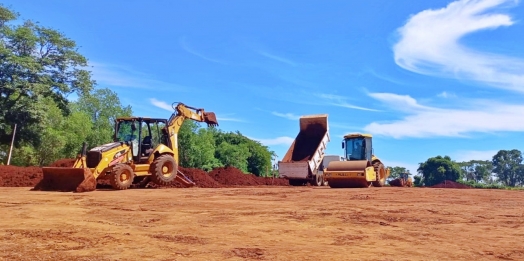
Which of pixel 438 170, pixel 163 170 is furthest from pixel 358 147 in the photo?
pixel 438 170

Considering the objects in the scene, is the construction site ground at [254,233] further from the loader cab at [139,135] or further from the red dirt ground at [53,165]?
the red dirt ground at [53,165]

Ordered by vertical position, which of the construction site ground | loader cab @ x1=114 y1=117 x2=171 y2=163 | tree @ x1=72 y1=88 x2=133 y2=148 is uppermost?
tree @ x1=72 y1=88 x2=133 y2=148

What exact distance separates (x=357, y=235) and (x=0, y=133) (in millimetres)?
31882

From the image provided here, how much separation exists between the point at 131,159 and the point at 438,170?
57.7m

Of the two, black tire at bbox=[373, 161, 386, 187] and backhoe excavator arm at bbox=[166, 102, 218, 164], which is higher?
backhoe excavator arm at bbox=[166, 102, 218, 164]

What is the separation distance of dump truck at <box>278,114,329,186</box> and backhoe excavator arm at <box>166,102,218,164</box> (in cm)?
649

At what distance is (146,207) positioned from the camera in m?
10.5

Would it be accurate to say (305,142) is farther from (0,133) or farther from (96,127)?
(96,127)

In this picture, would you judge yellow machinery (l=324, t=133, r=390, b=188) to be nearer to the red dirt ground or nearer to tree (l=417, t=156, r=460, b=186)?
the red dirt ground

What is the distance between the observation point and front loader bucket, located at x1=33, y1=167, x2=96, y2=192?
50.0ft

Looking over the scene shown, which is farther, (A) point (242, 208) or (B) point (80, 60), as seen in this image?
(B) point (80, 60)

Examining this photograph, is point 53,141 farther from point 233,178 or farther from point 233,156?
point 233,156

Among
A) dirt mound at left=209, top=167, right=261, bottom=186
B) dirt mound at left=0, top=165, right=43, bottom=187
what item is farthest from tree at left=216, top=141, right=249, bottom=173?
dirt mound at left=0, top=165, right=43, bottom=187

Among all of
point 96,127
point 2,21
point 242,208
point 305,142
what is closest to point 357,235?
point 242,208
